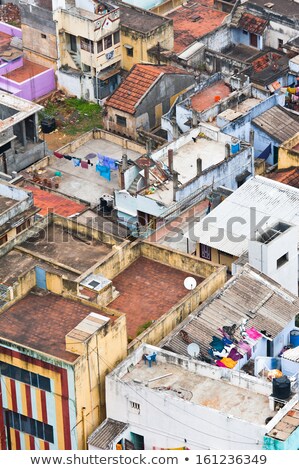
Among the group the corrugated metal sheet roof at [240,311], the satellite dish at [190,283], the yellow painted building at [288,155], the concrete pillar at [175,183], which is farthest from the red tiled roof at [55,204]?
the corrugated metal sheet roof at [240,311]

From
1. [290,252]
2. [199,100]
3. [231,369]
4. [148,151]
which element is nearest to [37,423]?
[231,369]

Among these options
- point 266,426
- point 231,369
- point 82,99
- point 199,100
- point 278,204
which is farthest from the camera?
point 82,99

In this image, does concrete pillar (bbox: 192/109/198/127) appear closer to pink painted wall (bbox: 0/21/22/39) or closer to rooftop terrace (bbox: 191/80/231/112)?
rooftop terrace (bbox: 191/80/231/112)

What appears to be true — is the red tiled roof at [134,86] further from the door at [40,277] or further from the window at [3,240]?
the door at [40,277]

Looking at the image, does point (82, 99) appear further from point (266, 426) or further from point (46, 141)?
point (266, 426)

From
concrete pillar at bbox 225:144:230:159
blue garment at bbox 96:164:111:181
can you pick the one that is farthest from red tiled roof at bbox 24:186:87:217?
concrete pillar at bbox 225:144:230:159

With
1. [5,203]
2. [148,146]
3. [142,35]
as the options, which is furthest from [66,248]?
[142,35]
